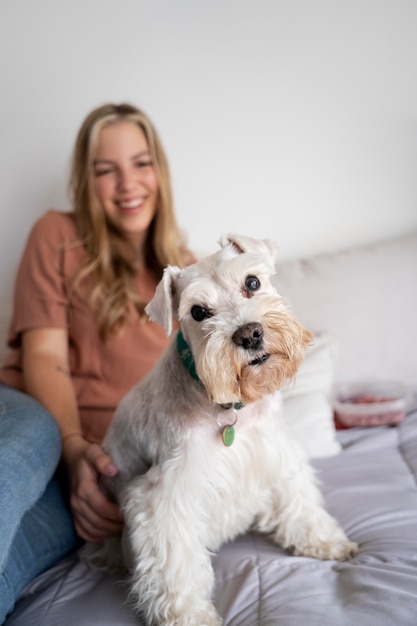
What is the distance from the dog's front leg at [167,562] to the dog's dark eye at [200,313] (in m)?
0.51

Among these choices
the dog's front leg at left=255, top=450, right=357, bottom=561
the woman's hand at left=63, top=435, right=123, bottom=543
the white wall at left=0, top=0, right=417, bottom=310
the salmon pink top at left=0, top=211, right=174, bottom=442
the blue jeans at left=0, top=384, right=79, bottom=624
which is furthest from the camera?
the white wall at left=0, top=0, right=417, bottom=310

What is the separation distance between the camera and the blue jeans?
1616 millimetres

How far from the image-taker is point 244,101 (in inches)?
110

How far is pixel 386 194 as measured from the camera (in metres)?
2.83

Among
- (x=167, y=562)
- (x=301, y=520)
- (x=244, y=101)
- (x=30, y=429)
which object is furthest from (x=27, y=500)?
(x=244, y=101)

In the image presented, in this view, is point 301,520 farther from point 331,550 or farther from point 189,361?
point 189,361

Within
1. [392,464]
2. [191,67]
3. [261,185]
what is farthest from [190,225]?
[392,464]

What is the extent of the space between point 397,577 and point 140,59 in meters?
2.50

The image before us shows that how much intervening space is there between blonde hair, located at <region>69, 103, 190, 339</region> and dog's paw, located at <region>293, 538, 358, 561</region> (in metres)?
1.16

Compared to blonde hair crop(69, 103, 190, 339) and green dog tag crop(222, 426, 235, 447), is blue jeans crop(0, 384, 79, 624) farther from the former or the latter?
green dog tag crop(222, 426, 235, 447)

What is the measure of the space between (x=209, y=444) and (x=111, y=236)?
131 cm

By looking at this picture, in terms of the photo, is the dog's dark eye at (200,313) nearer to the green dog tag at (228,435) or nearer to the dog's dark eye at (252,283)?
the dog's dark eye at (252,283)

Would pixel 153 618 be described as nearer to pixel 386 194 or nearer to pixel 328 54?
pixel 386 194

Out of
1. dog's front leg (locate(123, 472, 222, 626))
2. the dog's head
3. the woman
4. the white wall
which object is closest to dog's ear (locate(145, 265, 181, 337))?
the dog's head
